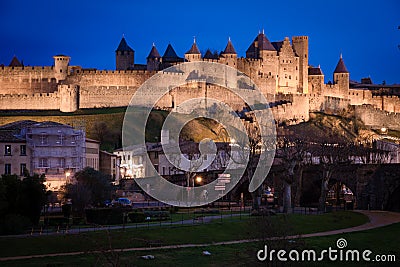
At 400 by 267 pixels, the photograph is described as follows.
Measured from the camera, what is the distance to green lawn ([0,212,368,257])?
36.2 meters

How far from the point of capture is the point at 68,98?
107500mm

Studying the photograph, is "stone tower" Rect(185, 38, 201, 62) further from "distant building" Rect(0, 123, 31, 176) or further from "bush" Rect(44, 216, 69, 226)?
"bush" Rect(44, 216, 69, 226)

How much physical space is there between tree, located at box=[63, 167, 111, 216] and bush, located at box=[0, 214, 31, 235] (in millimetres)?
8015

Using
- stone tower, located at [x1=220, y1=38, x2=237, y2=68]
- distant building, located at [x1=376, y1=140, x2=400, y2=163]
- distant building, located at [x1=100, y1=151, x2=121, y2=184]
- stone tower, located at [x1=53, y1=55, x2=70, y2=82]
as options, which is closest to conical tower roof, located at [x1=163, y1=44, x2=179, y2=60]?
stone tower, located at [x1=220, y1=38, x2=237, y2=68]

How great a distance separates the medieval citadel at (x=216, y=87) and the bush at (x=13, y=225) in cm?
Result: 6677

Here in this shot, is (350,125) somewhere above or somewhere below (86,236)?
above

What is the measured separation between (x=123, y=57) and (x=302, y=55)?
83.3 ft

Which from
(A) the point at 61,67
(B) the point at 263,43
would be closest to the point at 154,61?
(A) the point at 61,67

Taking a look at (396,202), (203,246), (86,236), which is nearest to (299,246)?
(203,246)

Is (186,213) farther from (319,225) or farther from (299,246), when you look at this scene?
(299,246)

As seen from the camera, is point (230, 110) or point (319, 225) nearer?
point (319, 225)

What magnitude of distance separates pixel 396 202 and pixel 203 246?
24516 millimetres

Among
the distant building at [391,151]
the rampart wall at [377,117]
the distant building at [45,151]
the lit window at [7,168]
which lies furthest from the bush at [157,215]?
the rampart wall at [377,117]

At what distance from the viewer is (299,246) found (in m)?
35.7
